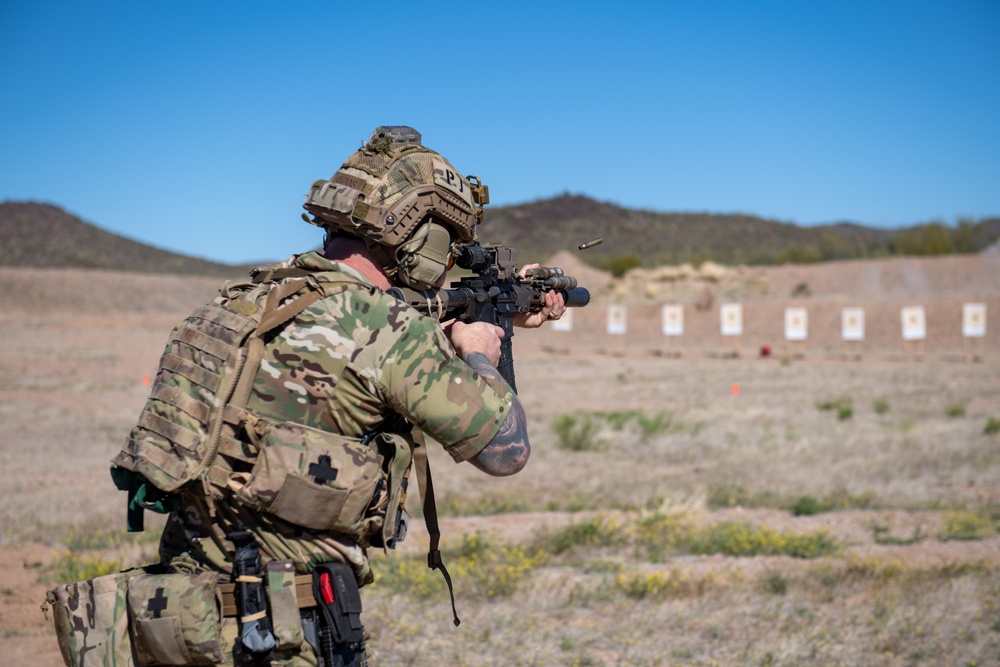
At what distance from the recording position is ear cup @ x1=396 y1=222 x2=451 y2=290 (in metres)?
2.51

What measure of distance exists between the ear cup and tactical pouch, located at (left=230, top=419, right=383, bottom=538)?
0.54 meters

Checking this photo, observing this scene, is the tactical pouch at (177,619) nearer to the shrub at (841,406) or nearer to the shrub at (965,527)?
the shrub at (965,527)

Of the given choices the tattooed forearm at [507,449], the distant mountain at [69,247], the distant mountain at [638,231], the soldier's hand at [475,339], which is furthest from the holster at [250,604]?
the distant mountain at [69,247]

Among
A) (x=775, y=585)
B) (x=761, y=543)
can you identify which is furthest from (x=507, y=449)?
(x=761, y=543)

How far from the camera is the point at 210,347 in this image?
2166 millimetres

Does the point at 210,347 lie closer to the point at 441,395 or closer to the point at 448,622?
the point at 441,395

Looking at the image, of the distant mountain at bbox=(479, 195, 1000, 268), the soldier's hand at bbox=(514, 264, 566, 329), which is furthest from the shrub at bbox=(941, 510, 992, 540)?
the distant mountain at bbox=(479, 195, 1000, 268)

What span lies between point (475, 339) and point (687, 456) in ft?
29.3

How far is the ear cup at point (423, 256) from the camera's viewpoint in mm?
2512

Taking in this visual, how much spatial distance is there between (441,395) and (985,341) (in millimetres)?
33032

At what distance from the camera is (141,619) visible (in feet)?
7.29

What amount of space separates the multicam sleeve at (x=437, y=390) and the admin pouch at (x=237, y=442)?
0.18 metres

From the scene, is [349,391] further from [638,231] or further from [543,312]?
[638,231]

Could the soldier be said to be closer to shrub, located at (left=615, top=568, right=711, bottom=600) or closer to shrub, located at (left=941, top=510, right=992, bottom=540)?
shrub, located at (left=615, top=568, right=711, bottom=600)
